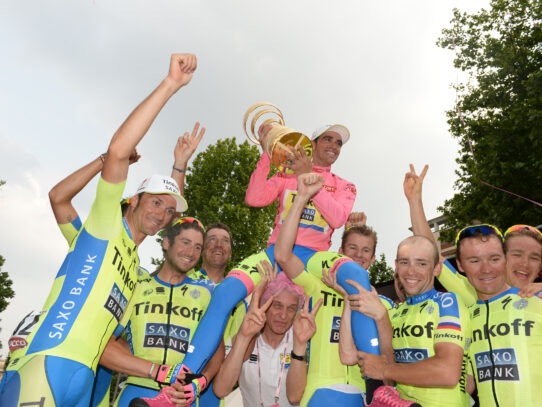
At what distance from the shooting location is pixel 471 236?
3.94 metres

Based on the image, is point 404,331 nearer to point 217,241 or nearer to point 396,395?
point 396,395

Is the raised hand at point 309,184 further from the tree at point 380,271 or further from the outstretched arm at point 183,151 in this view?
the tree at point 380,271

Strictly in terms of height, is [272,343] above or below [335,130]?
below

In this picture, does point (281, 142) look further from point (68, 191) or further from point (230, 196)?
point (230, 196)

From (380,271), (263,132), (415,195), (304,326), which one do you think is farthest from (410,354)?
(380,271)

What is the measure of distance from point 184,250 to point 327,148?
2.27 metres

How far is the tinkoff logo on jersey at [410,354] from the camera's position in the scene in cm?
377

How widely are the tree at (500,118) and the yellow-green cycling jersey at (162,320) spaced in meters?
11.8

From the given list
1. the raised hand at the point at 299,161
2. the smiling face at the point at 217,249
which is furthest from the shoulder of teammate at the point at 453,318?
the smiling face at the point at 217,249

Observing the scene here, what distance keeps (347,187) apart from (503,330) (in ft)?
8.86

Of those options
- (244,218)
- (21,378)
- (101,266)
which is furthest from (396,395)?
(244,218)

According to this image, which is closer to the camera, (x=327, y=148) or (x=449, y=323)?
(x=449, y=323)

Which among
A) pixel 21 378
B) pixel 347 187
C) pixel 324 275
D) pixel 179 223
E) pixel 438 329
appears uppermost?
pixel 347 187

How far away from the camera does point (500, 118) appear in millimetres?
15836
